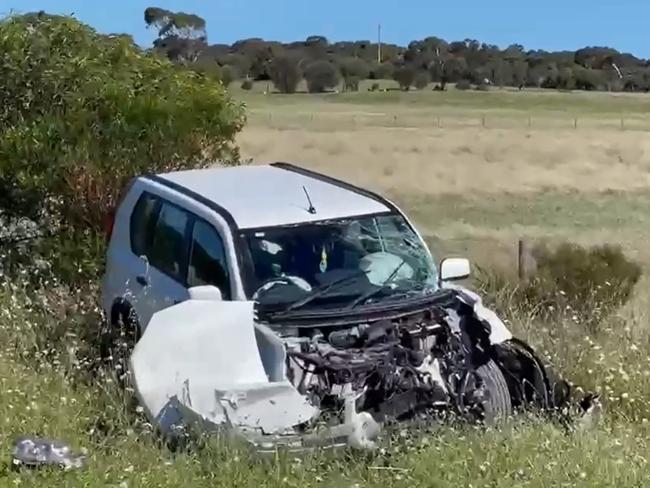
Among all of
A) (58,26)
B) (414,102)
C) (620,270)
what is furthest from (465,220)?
(414,102)

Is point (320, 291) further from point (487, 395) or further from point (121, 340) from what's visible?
point (121, 340)

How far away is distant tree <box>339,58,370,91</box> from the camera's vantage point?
97625 mm

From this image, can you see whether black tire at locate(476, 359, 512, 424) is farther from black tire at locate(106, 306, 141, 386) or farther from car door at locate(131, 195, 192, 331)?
black tire at locate(106, 306, 141, 386)

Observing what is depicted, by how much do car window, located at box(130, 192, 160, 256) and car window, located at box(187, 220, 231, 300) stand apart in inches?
31.1

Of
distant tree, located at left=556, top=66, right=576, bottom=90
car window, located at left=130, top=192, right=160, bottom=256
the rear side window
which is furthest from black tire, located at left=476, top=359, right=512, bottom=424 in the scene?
distant tree, located at left=556, top=66, right=576, bottom=90

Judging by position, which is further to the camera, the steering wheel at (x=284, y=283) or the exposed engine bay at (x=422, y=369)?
the steering wheel at (x=284, y=283)

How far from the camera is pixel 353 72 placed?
103 m

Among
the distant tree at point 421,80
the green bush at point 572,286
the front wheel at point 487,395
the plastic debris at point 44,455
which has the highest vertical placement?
the distant tree at point 421,80

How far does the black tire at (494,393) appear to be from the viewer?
6668mm

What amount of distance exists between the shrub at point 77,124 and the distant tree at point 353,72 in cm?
8482

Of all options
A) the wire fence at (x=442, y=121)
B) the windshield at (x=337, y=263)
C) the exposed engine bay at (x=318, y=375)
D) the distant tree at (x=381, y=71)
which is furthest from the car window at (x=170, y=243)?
the distant tree at (x=381, y=71)

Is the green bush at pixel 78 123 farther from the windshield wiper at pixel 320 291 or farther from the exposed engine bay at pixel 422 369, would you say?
the exposed engine bay at pixel 422 369

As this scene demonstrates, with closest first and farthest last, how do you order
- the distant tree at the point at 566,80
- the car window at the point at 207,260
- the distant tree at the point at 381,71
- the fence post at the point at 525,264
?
the car window at the point at 207,260, the fence post at the point at 525,264, the distant tree at the point at 566,80, the distant tree at the point at 381,71

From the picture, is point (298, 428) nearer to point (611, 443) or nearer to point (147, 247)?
point (611, 443)
